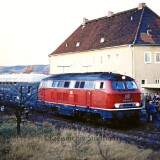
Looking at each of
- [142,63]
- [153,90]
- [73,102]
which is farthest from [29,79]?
[142,63]

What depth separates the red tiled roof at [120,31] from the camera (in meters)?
38.0

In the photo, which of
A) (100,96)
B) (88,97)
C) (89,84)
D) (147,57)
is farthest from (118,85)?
(147,57)

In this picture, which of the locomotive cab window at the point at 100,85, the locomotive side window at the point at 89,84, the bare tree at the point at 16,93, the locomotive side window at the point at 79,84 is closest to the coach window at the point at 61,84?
the locomotive side window at the point at 79,84

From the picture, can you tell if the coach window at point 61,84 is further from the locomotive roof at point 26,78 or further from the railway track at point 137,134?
the locomotive roof at point 26,78

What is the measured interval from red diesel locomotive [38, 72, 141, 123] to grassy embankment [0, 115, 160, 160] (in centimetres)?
338

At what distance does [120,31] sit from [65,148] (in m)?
29.6

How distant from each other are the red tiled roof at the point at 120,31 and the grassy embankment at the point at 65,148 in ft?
77.4

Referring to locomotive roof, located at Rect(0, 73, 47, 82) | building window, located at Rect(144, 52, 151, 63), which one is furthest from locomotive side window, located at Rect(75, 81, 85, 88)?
building window, located at Rect(144, 52, 151, 63)

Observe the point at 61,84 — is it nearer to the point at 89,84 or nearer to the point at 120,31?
the point at 89,84

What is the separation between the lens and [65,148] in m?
12.8

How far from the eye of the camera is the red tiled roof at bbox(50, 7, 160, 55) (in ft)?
125

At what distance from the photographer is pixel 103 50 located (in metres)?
41.3

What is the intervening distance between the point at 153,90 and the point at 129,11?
Result: 49.2ft

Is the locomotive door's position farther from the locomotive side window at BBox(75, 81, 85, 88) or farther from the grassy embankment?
the grassy embankment
